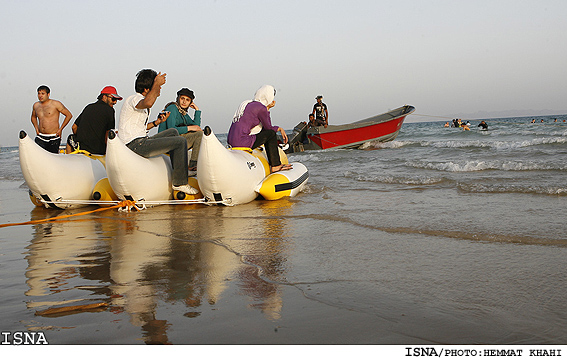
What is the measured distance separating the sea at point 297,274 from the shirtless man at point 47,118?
2.19 meters

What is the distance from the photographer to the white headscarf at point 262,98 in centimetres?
755

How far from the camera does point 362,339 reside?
220 centimetres

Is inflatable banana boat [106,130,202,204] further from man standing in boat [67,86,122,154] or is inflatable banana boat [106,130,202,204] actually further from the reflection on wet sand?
man standing in boat [67,86,122,154]

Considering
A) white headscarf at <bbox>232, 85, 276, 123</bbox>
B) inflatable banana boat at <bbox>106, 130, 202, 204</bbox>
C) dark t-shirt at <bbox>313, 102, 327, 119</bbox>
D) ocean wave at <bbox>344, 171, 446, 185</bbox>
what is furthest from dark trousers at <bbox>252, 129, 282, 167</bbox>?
dark t-shirt at <bbox>313, 102, 327, 119</bbox>

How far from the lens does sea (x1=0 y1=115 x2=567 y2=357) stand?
231cm

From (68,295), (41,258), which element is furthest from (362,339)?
(41,258)

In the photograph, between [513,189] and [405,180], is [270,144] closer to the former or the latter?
[405,180]

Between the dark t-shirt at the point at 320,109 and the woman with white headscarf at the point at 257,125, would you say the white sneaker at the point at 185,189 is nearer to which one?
the woman with white headscarf at the point at 257,125

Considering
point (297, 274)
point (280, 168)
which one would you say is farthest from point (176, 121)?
point (297, 274)

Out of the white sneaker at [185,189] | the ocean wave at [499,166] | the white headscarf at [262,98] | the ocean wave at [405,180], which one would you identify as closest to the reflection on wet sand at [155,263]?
the white sneaker at [185,189]

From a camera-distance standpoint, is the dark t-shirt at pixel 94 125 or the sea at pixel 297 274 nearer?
the sea at pixel 297 274

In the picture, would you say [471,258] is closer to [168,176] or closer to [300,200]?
[300,200]

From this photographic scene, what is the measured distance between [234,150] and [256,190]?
64 centimetres

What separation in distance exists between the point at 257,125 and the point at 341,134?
12387 mm
